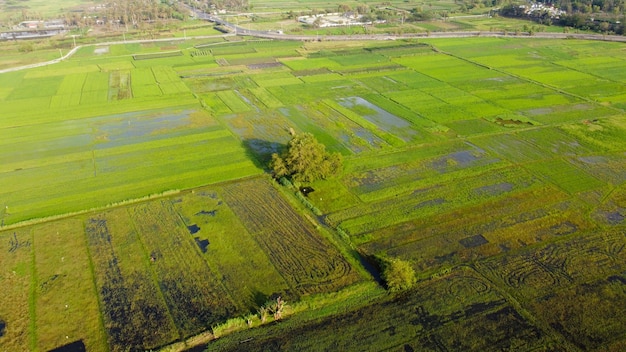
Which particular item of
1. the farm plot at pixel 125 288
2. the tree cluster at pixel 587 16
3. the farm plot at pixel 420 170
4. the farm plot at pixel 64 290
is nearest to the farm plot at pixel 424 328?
the farm plot at pixel 125 288

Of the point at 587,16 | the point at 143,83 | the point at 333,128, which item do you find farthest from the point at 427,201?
the point at 587,16

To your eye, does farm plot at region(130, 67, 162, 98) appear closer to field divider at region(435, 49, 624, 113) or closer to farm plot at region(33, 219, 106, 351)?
farm plot at region(33, 219, 106, 351)

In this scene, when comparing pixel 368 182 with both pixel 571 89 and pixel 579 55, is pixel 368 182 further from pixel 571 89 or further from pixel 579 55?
pixel 579 55

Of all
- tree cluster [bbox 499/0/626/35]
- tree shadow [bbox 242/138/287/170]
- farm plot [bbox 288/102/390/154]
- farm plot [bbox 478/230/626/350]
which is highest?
tree cluster [bbox 499/0/626/35]

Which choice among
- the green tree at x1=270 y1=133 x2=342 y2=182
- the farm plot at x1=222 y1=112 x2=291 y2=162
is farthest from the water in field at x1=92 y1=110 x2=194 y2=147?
the green tree at x1=270 y1=133 x2=342 y2=182

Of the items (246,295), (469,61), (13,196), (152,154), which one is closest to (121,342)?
(246,295)

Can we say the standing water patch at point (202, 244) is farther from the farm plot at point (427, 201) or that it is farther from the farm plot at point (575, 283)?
the farm plot at point (575, 283)
